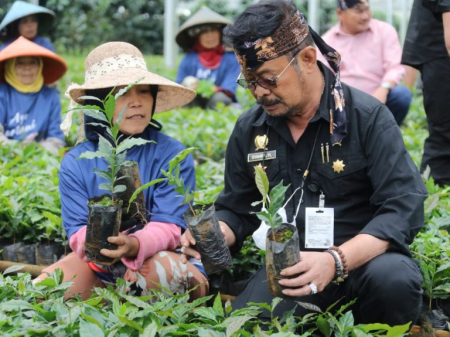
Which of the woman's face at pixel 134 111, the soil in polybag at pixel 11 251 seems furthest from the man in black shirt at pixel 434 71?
the soil in polybag at pixel 11 251

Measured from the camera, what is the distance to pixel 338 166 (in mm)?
2865

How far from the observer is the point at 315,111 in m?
2.93

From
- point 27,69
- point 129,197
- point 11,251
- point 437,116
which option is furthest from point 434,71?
point 27,69

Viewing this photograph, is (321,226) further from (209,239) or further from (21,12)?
(21,12)

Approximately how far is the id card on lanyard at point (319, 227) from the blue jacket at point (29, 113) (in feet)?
12.0

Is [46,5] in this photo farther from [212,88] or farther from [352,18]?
[352,18]

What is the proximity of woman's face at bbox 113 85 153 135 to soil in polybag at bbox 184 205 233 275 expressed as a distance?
67 cm

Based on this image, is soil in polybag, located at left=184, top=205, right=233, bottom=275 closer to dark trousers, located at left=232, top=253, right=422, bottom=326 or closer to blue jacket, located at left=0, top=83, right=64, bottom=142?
dark trousers, located at left=232, top=253, right=422, bottom=326

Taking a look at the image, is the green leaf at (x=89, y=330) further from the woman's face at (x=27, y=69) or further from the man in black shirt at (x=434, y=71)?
the woman's face at (x=27, y=69)

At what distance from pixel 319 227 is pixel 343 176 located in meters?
0.22

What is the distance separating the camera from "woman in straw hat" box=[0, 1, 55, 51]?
6934mm

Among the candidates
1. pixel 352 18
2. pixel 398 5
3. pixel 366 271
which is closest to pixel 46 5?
pixel 352 18

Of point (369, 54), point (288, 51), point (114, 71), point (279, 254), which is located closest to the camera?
point (279, 254)

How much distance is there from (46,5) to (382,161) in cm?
1675
